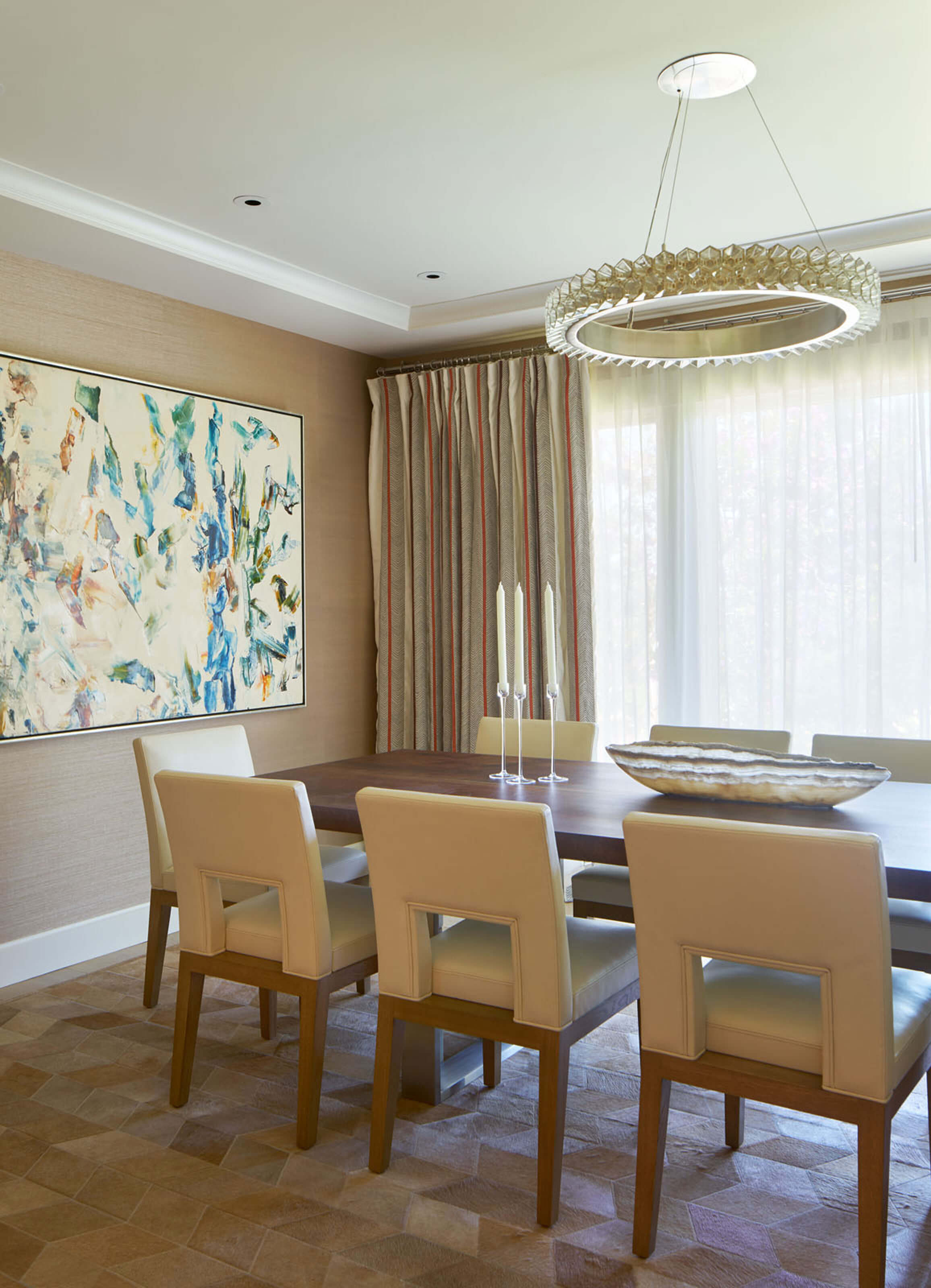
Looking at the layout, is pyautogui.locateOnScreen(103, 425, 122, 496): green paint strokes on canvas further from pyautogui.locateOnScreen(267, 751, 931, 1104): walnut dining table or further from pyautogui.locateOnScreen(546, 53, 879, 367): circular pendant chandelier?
pyautogui.locateOnScreen(546, 53, 879, 367): circular pendant chandelier

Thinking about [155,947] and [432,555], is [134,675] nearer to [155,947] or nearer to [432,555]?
[155,947]

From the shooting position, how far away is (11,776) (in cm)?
374

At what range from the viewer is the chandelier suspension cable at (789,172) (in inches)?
112

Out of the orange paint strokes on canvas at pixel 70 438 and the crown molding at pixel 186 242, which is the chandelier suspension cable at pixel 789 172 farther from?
the orange paint strokes on canvas at pixel 70 438

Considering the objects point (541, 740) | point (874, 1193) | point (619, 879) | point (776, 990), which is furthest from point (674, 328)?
point (874, 1193)

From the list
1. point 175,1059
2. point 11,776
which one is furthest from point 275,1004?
point 11,776

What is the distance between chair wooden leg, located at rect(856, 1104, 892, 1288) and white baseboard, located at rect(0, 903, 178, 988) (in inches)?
101

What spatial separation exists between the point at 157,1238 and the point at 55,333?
3.10 meters

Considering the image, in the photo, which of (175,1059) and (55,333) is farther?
(55,333)

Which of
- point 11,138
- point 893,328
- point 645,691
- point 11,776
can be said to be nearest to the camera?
point 11,138

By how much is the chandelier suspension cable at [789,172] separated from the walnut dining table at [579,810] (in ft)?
6.22

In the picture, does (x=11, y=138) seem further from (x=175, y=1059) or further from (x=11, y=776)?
(x=175, y=1059)

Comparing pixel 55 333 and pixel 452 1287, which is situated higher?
pixel 55 333

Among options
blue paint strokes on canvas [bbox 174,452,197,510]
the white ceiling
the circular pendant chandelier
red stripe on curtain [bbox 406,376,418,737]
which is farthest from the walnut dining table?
the white ceiling
